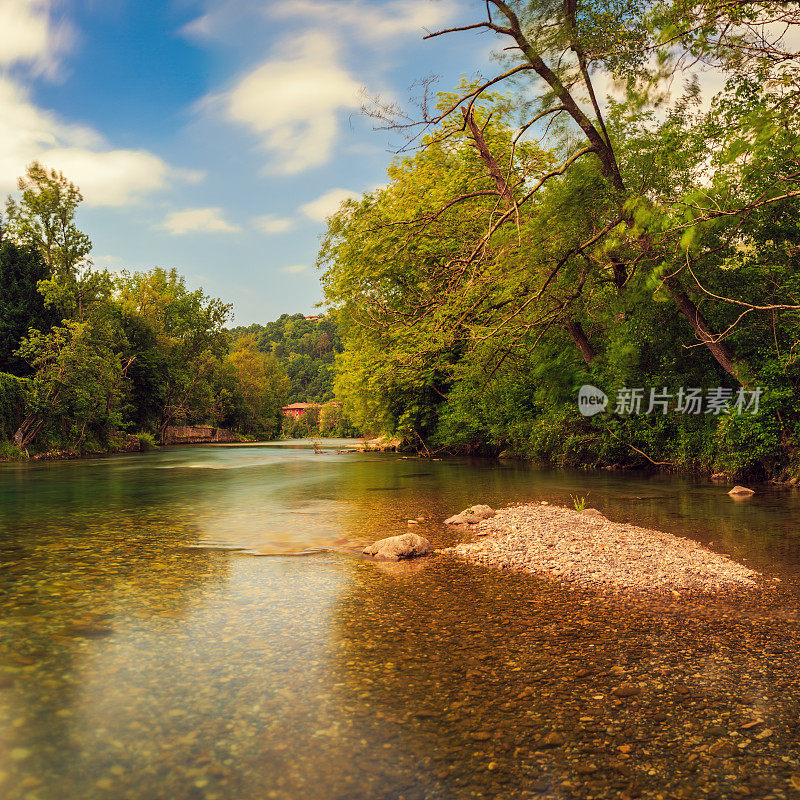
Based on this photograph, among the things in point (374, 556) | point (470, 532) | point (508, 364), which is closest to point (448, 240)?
point (508, 364)

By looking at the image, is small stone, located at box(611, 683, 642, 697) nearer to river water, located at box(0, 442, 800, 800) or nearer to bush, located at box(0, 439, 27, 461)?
river water, located at box(0, 442, 800, 800)

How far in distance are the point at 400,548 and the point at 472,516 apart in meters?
2.68

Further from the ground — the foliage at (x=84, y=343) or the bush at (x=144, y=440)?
the foliage at (x=84, y=343)

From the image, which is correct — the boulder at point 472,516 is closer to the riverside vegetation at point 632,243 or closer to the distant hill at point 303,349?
the riverside vegetation at point 632,243

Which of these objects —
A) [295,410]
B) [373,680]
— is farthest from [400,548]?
[295,410]

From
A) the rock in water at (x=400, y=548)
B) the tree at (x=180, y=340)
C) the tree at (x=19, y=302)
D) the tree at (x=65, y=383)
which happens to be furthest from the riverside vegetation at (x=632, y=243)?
the tree at (x=180, y=340)

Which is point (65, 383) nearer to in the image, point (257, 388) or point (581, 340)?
point (581, 340)

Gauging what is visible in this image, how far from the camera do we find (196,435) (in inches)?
2680

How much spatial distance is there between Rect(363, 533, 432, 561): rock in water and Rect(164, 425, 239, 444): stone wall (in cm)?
5766

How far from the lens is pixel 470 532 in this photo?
921 centimetres

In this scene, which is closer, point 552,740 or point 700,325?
point 552,740

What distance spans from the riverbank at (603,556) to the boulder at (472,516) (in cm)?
72

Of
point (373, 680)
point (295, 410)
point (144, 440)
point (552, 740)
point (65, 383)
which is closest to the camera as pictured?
point (552, 740)

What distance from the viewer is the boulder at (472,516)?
32.8ft
